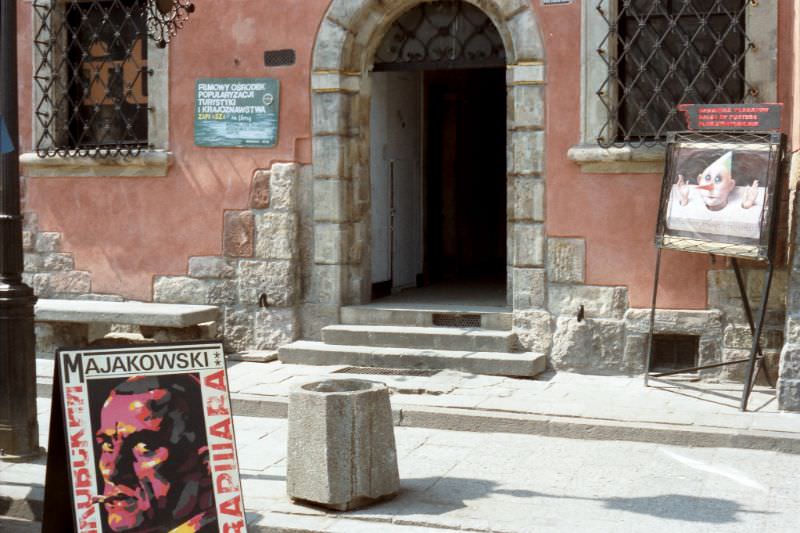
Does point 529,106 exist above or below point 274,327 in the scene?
above

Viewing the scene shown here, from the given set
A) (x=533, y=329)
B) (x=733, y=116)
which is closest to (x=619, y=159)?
(x=733, y=116)

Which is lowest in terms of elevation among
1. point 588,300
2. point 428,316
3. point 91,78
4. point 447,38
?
point 428,316

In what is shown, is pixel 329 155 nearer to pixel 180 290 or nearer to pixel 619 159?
pixel 180 290

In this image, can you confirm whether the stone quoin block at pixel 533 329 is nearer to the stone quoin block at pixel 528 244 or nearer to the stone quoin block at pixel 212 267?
the stone quoin block at pixel 528 244

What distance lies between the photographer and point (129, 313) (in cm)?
970

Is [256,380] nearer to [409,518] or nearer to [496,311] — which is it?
[496,311]

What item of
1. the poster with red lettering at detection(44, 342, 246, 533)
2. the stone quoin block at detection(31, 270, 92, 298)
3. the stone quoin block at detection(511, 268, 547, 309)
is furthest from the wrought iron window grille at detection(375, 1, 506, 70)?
the poster with red lettering at detection(44, 342, 246, 533)

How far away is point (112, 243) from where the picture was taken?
415 inches

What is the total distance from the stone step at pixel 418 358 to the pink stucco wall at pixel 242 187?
2.96 ft

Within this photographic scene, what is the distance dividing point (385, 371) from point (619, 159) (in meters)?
2.51

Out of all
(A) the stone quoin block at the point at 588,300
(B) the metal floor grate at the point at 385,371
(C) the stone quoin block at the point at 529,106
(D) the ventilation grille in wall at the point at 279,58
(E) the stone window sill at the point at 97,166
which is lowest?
(B) the metal floor grate at the point at 385,371

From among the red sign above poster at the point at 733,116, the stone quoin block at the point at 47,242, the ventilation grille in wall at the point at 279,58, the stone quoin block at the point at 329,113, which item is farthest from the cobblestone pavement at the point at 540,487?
the stone quoin block at the point at 47,242

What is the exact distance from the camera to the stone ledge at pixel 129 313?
31.5 ft

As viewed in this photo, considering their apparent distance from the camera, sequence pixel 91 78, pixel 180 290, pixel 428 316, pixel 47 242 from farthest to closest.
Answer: pixel 47 242 < pixel 91 78 < pixel 180 290 < pixel 428 316
